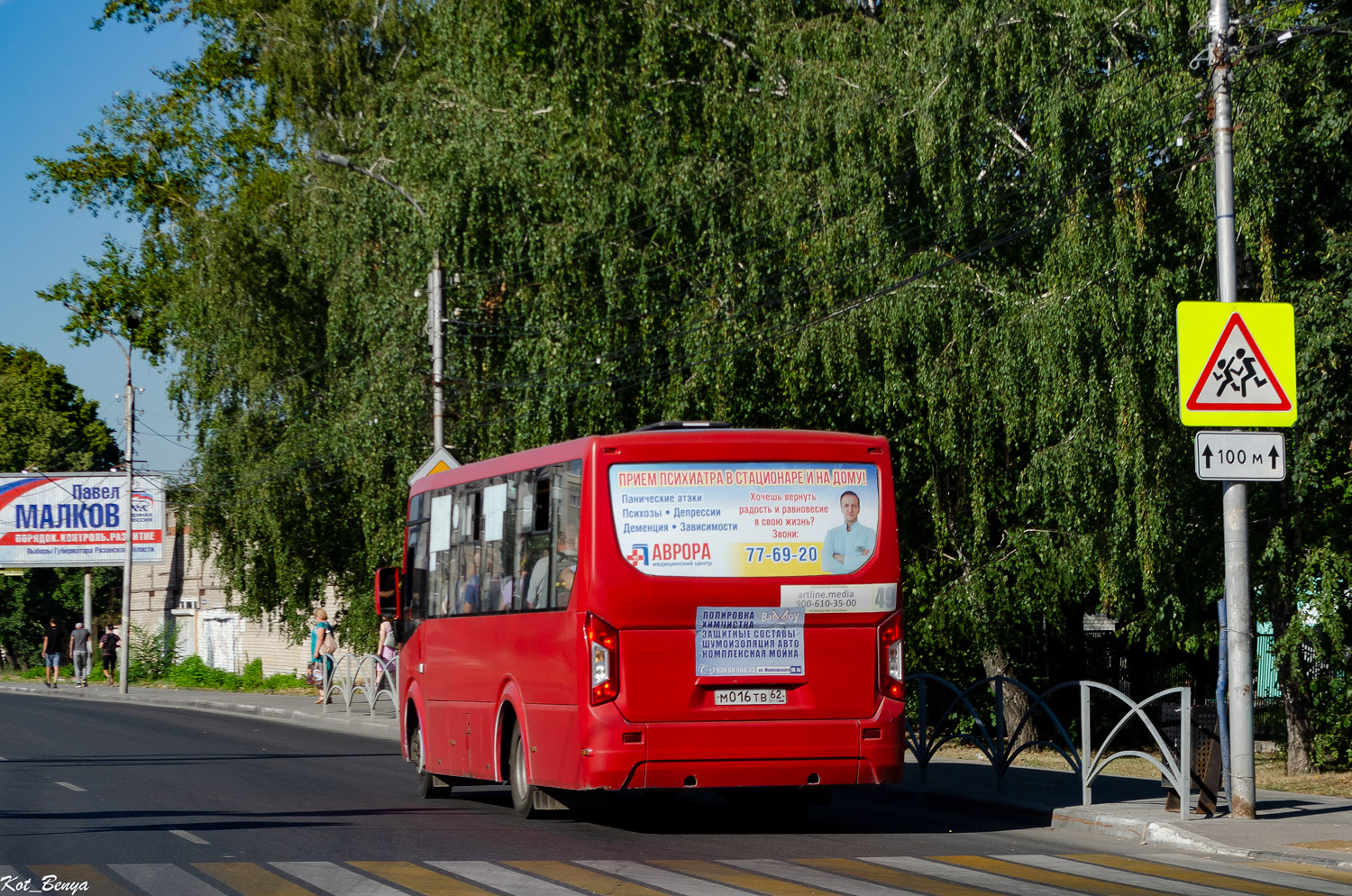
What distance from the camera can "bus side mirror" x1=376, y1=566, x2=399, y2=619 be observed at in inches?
712

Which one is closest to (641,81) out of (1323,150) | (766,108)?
(766,108)

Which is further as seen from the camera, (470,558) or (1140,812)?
(470,558)

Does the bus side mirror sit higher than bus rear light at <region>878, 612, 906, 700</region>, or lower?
higher

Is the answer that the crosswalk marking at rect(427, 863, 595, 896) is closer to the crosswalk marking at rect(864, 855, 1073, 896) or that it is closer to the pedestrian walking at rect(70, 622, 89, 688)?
the crosswalk marking at rect(864, 855, 1073, 896)

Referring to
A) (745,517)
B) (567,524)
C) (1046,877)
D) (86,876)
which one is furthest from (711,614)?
(86,876)

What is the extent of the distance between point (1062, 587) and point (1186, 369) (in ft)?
24.9

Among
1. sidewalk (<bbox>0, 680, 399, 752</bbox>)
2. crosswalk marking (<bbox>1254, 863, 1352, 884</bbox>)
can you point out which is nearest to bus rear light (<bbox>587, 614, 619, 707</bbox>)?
crosswalk marking (<bbox>1254, 863, 1352, 884</bbox>)

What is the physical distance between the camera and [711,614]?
493 inches

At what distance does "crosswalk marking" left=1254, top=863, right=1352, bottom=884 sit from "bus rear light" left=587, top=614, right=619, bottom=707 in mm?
4636

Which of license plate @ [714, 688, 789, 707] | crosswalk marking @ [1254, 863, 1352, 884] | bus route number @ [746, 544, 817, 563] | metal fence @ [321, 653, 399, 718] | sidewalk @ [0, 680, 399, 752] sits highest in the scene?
bus route number @ [746, 544, 817, 563]

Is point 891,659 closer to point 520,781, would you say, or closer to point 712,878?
point 712,878

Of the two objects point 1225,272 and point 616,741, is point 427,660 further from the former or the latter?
point 1225,272

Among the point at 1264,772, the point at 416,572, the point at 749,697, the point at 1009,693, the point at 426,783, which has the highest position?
the point at 416,572

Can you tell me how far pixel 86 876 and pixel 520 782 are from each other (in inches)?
178
